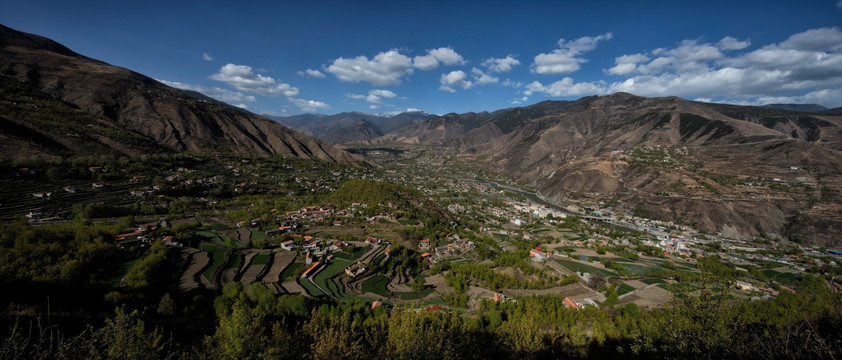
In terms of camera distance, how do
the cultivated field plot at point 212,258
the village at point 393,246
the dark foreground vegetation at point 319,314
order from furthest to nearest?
the village at point 393,246 → the cultivated field plot at point 212,258 → the dark foreground vegetation at point 319,314

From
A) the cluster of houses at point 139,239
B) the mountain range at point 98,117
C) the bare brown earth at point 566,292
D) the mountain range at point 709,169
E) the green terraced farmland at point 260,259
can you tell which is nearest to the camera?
the cluster of houses at point 139,239

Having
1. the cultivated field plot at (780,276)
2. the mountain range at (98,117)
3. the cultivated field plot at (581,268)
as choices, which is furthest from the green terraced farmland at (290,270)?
the cultivated field plot at (780,276)

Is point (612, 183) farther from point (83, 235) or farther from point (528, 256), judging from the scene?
point (83, 235)

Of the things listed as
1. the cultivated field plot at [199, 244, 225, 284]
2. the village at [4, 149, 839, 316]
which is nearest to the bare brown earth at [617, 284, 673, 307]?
the village at [4, 149, 839, 316]

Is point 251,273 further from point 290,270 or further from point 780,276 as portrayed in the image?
point 780,276

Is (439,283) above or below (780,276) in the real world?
above

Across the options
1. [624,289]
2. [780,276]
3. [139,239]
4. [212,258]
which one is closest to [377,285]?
[212,258]

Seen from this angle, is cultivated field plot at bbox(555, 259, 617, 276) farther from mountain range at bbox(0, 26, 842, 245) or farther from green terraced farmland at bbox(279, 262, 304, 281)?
mountain range at bbox(0, 26, 842, 245)

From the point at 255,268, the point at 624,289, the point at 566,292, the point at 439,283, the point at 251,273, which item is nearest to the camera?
the point at 251,273

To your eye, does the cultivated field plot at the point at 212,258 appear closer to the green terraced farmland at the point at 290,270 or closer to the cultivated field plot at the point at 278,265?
the cultivated field plot at the point at 278,265
